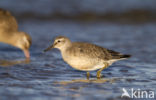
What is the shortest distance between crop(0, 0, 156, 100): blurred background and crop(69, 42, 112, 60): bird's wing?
39cm

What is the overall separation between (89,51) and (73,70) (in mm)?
760

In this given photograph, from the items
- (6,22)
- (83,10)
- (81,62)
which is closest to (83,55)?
(81,62)

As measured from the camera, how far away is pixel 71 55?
595 cm

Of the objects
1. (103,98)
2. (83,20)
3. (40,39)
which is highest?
(83,20)

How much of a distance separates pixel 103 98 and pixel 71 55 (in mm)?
1275

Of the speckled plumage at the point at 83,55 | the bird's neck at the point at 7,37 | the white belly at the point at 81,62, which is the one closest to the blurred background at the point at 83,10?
the bird's neck at the point at 7,37

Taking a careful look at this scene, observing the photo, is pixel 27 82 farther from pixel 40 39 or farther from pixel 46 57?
Answer: pixel 40 39

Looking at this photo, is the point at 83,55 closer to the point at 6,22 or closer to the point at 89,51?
the point at 89,51

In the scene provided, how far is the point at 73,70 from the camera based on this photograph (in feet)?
22.1

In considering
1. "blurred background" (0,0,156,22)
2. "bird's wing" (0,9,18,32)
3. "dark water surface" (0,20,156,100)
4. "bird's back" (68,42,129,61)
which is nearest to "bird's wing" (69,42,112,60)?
"bird's back" (68,42,129,61)

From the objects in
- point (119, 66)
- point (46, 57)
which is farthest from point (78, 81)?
point (46, 57)

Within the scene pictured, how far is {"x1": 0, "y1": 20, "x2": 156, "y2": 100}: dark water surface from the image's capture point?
5168 millimetres

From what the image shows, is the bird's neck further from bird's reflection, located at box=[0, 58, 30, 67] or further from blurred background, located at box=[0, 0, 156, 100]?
bird's reflection, located at box=[0, 58, 30, 67]

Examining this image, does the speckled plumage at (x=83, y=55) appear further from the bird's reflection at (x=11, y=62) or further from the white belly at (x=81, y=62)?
the bird's reflection at (x=11, y=62)
